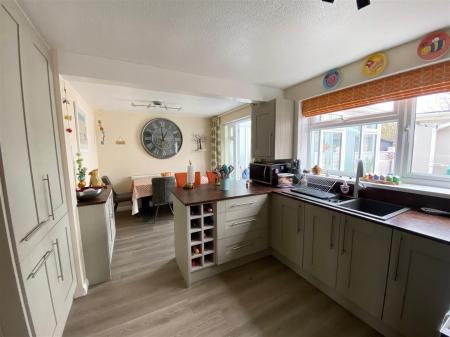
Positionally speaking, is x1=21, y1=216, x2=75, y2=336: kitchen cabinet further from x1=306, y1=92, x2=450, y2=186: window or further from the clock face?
the clock face

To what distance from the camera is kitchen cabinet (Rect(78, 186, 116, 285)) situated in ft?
5.82

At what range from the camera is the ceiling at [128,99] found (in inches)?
101

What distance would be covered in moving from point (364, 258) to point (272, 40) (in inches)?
72.8

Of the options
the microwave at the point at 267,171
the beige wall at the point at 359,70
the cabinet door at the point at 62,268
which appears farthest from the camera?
the microwave at the point at 267,171

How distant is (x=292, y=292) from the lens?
1.72m

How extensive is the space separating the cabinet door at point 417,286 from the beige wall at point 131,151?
4189mm

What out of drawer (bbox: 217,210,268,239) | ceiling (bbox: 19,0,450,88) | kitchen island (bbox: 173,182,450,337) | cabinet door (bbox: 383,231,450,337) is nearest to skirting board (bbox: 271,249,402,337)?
kitchen island (bbox: 173,182,450,337)

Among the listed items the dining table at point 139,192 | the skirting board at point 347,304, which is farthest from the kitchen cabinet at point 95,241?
the skirting board at point 347,304

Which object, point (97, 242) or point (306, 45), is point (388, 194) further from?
point (97, 242)

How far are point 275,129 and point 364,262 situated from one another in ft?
5.62

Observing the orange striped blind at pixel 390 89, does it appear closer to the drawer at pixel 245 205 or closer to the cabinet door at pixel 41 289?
the drawer at pixel 245 205

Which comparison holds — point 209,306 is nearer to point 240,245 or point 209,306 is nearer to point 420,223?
point 240,245

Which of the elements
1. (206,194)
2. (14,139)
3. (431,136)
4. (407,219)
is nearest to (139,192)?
(206,194)

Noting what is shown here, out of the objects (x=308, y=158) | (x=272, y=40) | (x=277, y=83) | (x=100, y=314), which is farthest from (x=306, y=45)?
(x=100, y=314)
